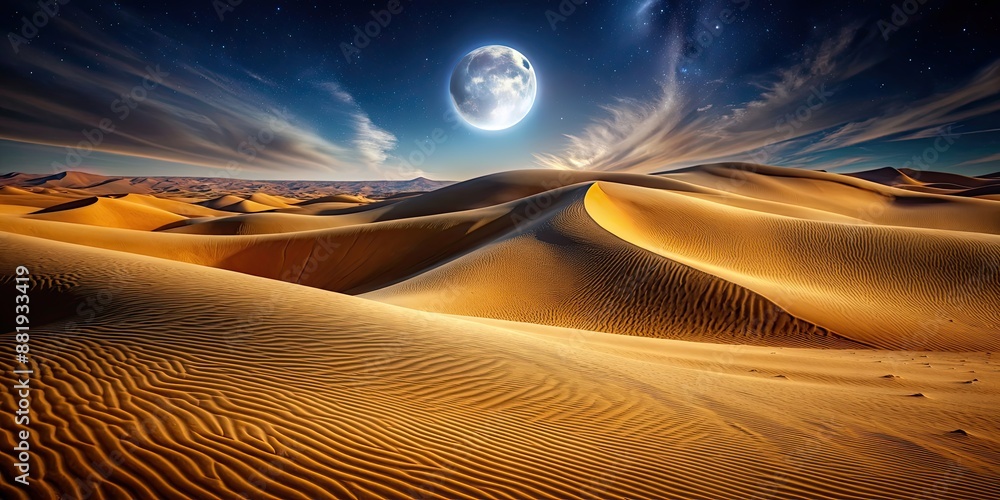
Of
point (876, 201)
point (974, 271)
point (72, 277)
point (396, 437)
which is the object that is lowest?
point (396, 437)

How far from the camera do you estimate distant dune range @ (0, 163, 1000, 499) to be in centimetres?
301

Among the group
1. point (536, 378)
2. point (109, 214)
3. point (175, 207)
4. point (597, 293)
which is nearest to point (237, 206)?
point (175, 207)

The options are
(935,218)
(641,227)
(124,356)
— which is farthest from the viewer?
(935,218)

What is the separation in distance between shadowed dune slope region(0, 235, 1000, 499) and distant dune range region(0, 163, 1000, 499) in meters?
0.03

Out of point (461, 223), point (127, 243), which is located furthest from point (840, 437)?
point (127, 243)

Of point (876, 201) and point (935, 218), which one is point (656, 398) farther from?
point (876, 201)

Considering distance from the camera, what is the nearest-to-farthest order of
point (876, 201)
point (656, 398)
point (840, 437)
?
point (840, 437)
point (656, 398)
point (876, 201)

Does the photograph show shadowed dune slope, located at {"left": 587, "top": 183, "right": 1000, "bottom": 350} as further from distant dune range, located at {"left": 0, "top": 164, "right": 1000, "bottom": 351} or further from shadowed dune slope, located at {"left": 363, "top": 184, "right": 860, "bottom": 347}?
shadowed dune slope, located at {"left": 363, "top": 184, "right": 860, "bottom": 347}

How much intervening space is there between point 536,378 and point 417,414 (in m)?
2.14

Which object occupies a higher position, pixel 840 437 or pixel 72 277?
pixel 72 277

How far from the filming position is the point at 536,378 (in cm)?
573

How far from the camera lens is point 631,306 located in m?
12.9

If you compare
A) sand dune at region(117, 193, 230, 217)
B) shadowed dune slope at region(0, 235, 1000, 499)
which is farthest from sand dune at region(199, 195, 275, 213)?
shadowed dune slope at region(0, 235, 1000, 499)

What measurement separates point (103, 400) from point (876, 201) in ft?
248
